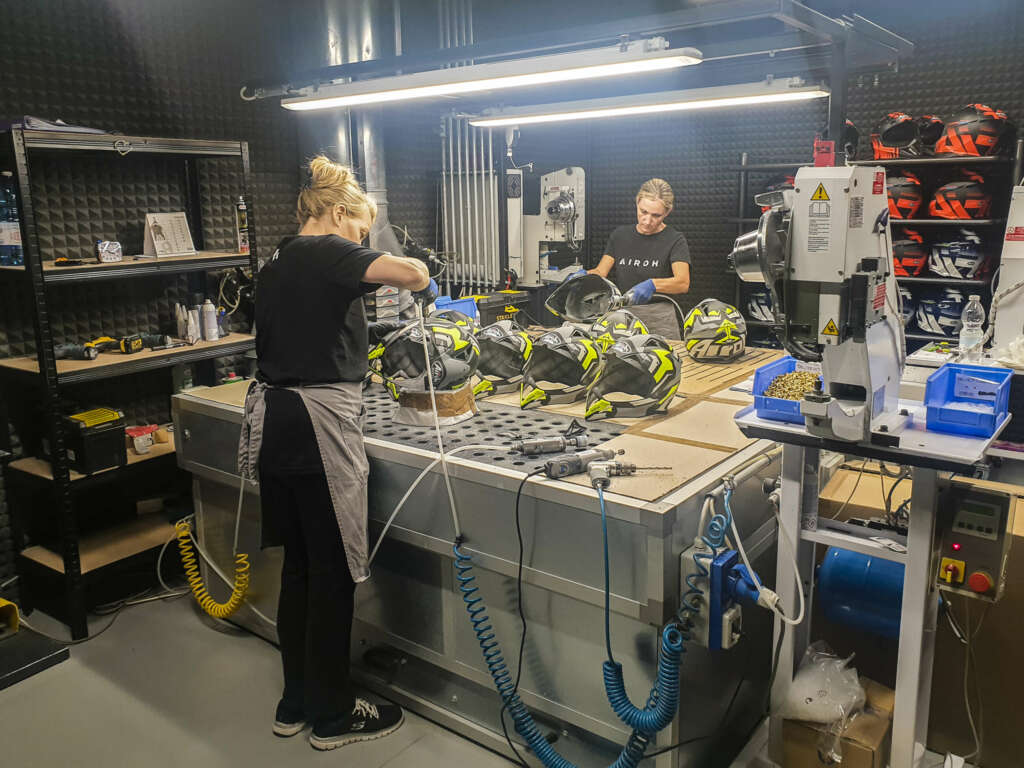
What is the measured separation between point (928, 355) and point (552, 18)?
149 inches

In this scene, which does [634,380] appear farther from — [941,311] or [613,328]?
[941,311]

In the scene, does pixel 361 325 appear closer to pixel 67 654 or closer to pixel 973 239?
pixel 67 654

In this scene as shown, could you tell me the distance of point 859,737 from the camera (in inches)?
84.9

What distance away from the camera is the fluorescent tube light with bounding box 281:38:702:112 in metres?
2.25

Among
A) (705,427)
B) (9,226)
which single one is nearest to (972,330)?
(705,427)

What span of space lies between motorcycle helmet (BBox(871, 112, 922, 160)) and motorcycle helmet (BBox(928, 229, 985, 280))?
600 mm

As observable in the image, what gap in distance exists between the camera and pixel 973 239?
188 inches

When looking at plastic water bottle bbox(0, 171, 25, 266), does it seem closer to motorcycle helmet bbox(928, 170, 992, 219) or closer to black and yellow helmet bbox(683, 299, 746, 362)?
black and yellow helmet bbox(683, 299, 746, 362)

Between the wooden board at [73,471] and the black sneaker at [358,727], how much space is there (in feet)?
5.08

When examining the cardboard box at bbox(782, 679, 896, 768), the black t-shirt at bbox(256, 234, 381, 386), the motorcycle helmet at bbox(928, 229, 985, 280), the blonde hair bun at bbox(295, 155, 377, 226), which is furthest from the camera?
the motorcycle helmet at bbox(928, 229, 985, 280)

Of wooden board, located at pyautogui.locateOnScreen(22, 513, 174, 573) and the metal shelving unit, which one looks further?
wooden board, located at pyautogui.locateOnScreen(22, 513, 174, 573)

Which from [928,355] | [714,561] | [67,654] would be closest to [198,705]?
[67,654]

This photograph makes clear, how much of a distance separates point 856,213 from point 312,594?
1.84 metres

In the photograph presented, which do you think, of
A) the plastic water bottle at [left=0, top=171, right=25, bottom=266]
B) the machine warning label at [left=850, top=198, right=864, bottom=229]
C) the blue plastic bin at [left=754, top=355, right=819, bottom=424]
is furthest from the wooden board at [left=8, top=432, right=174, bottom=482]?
the machine warning label at [left=850, top=198, right=864, bottom=229]
